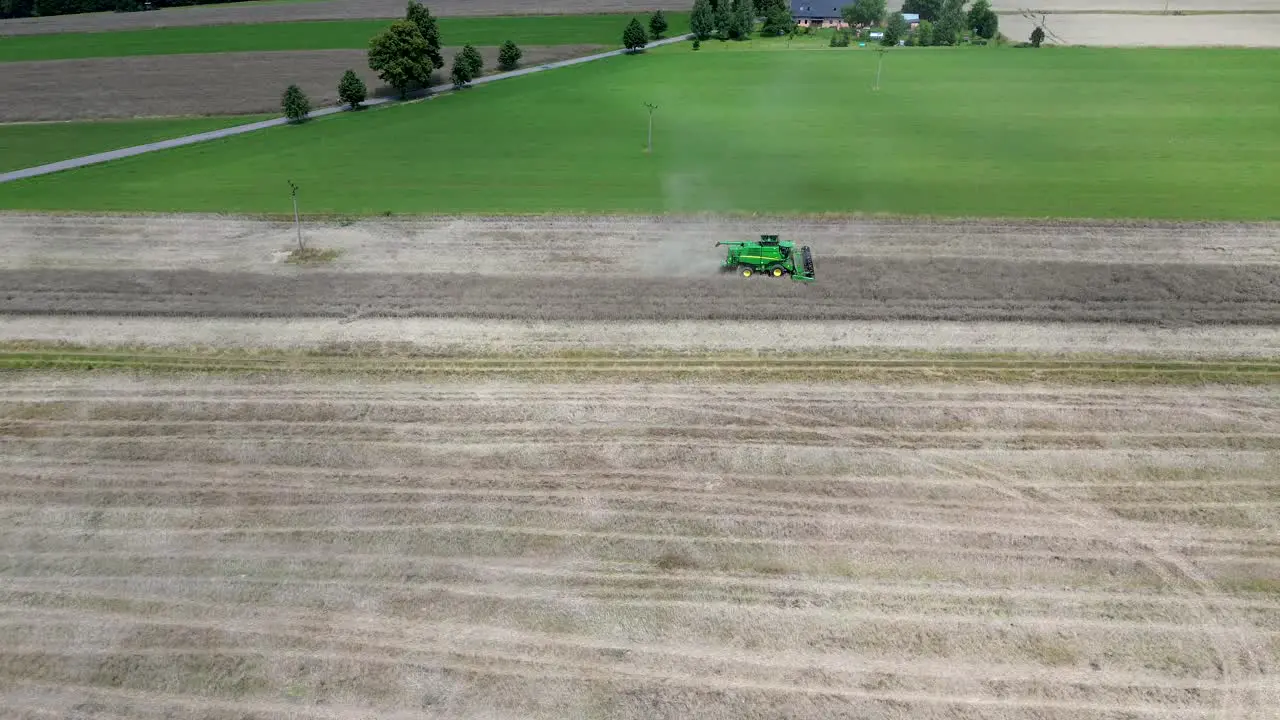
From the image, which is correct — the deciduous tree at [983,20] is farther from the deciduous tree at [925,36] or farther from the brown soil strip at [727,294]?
the brown soil strip at [727,294]

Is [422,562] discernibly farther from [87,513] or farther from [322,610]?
[87,513]

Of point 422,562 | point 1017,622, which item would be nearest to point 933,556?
point 1017,622

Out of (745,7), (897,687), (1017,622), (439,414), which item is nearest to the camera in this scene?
(897,687)

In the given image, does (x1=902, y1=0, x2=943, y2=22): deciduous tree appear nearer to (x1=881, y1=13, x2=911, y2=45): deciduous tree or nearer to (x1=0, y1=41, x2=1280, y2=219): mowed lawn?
(x1=881, y1=13, x2=911, y2=45): deciduous tree

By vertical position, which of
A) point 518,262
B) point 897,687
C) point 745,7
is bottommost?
point 897,687

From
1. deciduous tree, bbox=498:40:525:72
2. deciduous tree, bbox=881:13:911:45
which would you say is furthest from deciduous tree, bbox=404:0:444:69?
deciduous tree, bbox=881:13:911:45

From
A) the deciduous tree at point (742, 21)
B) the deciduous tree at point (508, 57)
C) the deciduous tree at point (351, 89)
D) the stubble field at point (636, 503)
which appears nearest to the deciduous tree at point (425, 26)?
the deciduous tree at point (351, 89)

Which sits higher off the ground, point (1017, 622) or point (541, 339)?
point (541, 339)
